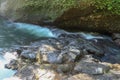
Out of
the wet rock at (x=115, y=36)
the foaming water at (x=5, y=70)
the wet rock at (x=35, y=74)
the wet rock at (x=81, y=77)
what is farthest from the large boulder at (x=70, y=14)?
the wet rock at (x=81, y=77)

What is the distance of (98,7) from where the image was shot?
9.77 meters

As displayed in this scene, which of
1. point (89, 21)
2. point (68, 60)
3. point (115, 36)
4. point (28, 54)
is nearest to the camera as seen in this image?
point (68, 60)

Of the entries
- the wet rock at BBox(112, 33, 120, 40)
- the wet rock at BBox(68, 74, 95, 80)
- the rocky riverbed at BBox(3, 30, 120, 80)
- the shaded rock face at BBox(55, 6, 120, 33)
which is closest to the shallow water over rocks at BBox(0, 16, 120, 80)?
the rocky riverbed at BBox(3, 30, 120, 80)

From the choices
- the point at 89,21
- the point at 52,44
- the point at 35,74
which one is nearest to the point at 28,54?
the point at 52,44

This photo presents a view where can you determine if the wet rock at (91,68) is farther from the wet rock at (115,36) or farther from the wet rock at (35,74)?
the wet rock at (115,36)

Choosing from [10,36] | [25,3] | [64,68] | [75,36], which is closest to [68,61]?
[64,68]

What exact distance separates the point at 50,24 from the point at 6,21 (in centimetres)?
219

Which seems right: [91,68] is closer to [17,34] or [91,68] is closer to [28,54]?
[28,54]

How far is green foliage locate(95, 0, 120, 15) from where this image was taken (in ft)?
31.2

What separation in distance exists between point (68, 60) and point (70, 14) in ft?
11.6

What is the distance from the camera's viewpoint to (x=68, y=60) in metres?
7.07

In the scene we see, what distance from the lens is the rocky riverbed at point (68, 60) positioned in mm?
6457

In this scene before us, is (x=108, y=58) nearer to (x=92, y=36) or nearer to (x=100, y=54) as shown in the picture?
(x=100, y=54)

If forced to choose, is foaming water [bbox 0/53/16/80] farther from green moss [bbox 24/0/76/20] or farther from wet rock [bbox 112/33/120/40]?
wet rock [bbox 112/33/120/40]
